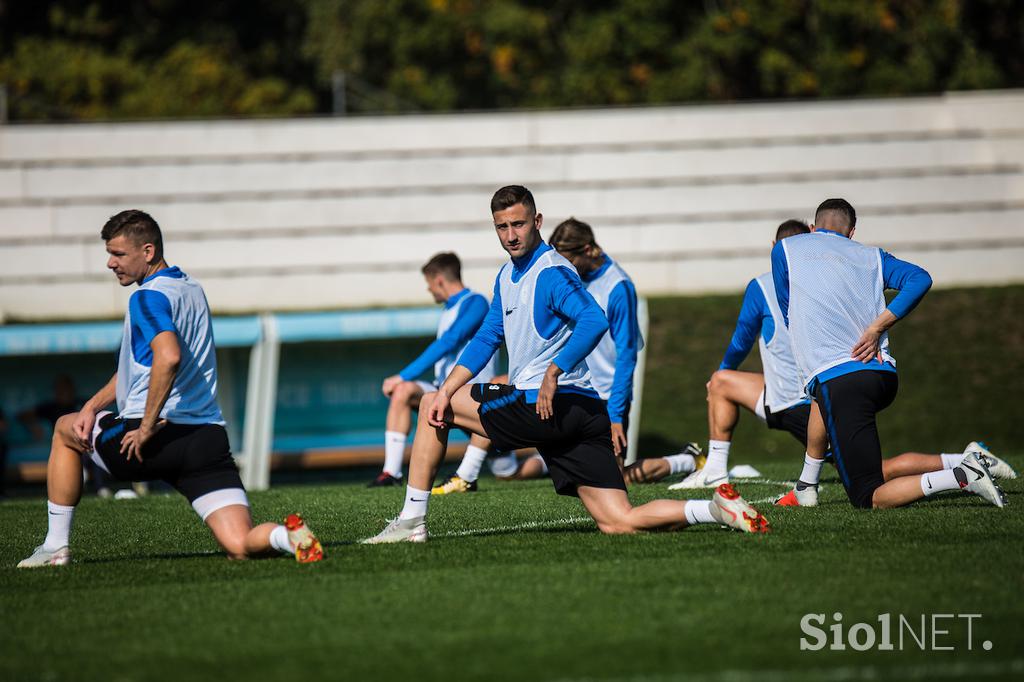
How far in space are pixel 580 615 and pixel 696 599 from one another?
53 centimetres

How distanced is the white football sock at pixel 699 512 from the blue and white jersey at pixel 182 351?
2472 millimetres

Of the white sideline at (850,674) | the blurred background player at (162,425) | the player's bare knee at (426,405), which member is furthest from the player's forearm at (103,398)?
the white sideline at (850,674)

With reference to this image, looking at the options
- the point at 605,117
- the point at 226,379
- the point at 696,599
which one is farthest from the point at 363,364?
the point at 696,599

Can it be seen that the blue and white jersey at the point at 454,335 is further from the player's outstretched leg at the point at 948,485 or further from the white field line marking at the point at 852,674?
the white field line marking at the point at 852,674

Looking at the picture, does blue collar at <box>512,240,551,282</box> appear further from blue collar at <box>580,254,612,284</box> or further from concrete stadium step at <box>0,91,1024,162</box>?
concrete stadium step at <box>0,91,1024,162</box>

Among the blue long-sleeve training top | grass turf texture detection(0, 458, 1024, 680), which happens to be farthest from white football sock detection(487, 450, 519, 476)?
grass turf texture detection(0, 458, 1024, 680)

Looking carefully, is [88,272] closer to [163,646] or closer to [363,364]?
[363,364]

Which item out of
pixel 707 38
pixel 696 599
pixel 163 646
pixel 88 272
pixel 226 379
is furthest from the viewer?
pixel 707 38

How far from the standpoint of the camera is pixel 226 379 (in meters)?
16.0

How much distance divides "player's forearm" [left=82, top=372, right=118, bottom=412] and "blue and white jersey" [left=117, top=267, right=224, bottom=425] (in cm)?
8

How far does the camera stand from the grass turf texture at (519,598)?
4.59m

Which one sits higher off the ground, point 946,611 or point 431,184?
point 431,184

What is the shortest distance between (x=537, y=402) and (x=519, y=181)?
16810mm

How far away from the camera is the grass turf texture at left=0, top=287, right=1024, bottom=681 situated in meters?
4.59
